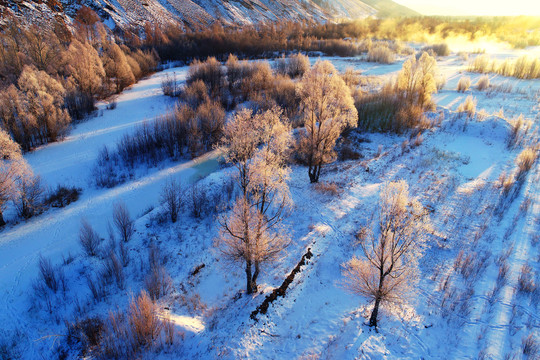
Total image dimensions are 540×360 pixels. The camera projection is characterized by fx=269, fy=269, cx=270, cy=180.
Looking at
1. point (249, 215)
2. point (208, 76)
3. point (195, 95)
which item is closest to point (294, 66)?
point (208, 76)

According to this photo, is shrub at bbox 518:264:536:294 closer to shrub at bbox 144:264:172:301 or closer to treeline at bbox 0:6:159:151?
shrub at bbox 144:264:172:301

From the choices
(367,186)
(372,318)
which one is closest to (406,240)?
Result: (372,318)

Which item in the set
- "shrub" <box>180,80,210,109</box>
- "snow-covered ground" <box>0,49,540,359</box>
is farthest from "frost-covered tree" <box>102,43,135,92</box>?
"snow-covered ground" <box>0,49,540,359</box>

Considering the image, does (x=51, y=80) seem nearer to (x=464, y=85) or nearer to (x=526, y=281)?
(x=526, y=281)

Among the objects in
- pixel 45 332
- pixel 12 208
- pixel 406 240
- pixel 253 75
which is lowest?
pixel 45 332

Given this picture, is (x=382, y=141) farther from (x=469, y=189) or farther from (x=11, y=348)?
(x=11, y=348)

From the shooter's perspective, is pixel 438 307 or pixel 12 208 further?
pixel 12 208

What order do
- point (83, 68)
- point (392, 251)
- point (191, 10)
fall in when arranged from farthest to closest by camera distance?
point (191, 10)
point (83, 68)
point (392, 251)
